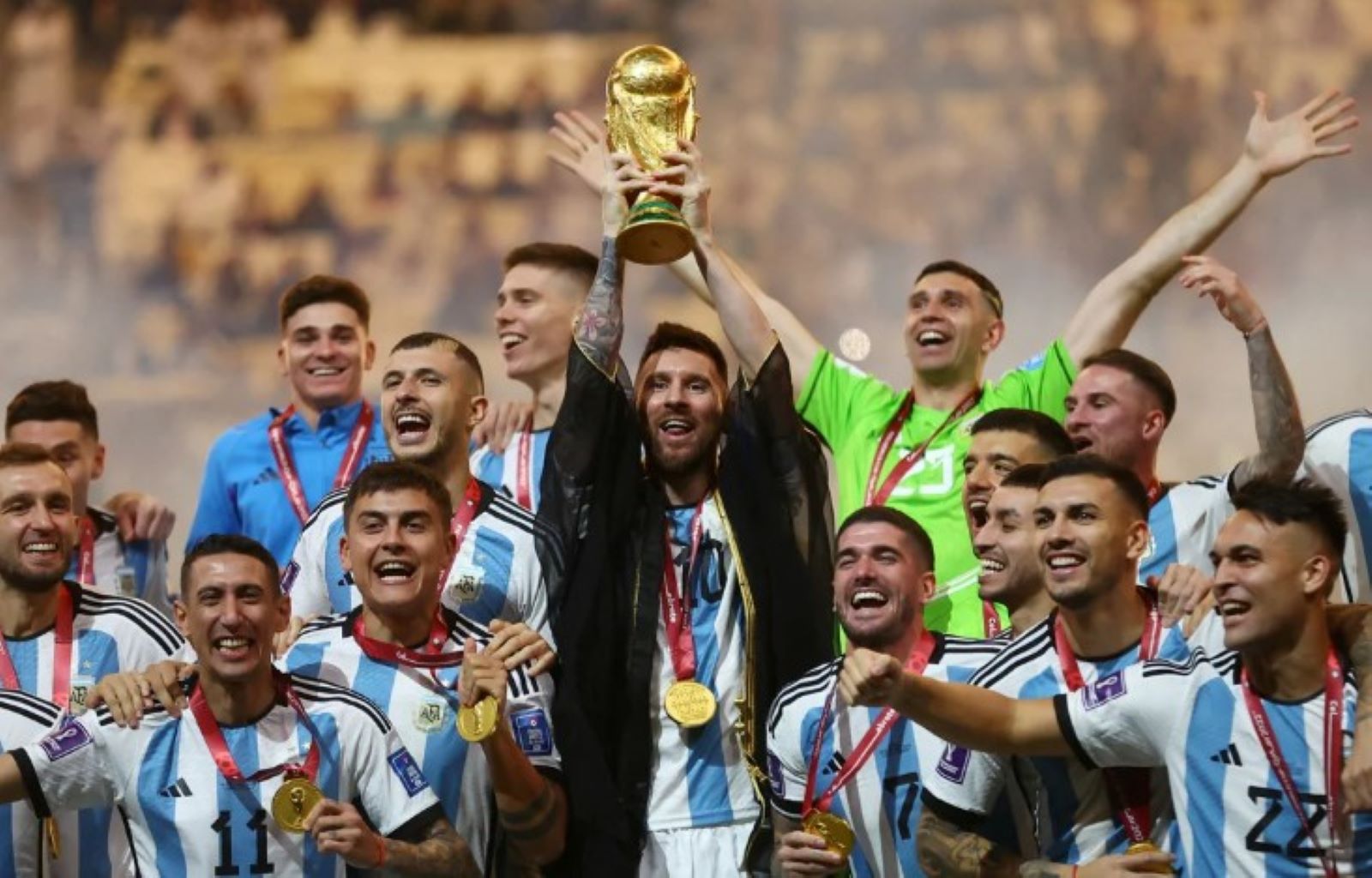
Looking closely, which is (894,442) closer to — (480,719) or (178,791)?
(480,719)

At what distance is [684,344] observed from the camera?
18.7 feet

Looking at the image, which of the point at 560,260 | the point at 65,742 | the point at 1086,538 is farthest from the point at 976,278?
the point at 65,742

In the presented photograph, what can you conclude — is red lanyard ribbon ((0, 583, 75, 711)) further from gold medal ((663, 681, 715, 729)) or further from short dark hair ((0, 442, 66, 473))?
gold medal ((663, 681, 715, 729))

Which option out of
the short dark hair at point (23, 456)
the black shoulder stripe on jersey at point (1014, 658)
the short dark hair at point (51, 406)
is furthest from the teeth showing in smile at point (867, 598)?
the short dark hair at point (51, 406)

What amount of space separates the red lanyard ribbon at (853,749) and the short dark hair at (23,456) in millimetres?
1857

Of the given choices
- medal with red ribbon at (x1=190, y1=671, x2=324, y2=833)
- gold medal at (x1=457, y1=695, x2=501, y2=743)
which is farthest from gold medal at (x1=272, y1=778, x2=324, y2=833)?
gold medal at (x1=457, y1=695, x2=501, y2=743)

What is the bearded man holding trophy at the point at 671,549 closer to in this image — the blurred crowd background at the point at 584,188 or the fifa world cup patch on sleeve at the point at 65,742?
the fifa world cup patch on sleeve at the point at 65,742

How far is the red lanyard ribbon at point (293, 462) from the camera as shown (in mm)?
6375

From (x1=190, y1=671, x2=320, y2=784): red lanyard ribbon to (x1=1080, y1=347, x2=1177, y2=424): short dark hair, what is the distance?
6.78ft

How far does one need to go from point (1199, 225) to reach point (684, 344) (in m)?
1.38

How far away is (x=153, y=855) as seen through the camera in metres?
4.93

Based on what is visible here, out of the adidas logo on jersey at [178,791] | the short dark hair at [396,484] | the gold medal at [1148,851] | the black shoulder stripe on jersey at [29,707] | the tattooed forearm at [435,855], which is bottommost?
the gold medal at [1148,851]

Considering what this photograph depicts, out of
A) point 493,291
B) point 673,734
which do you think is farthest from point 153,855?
point 493,291

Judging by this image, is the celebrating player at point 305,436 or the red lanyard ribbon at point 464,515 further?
the celebrating player at point 305,436
